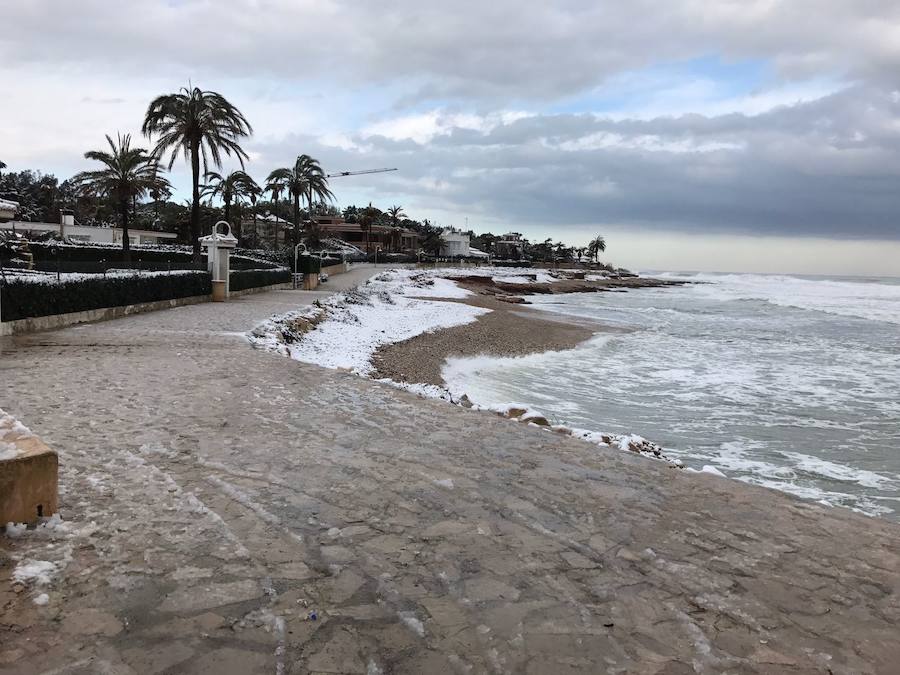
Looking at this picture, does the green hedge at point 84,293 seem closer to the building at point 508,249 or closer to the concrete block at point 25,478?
the concrete block at point 25,478

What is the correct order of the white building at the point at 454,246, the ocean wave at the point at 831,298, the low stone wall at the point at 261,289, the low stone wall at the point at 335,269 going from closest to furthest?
the low stone wall at the point at 261,289 < the ocean wave at the point at 831,298 < the low stone wall at the point at 335,269 < the white building at the point at 454,246

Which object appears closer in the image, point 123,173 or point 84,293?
point 84,293

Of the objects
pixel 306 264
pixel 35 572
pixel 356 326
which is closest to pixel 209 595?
pixel 35 572

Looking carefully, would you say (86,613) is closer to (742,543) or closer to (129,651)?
(129,651)

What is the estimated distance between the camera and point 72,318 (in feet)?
45.6

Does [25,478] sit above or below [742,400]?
above

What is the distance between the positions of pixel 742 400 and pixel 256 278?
21.5 m

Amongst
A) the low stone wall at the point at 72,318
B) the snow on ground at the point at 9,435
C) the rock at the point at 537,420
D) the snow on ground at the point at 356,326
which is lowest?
the snow on ground at the point at 356,326

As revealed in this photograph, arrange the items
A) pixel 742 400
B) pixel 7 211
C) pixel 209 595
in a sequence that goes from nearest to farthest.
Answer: pixel 209 595
pixel 7 211
pixel 742 400

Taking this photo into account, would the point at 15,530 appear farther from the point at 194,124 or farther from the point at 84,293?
the point at 194,124

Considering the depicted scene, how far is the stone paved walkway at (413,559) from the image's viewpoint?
9.56ft

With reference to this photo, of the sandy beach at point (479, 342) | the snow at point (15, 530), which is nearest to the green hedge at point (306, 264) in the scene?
the sandy beach at point (479, 342)

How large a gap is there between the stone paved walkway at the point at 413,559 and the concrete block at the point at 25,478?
0.19 meters

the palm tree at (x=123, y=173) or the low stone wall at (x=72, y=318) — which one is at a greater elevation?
the palm tree at (x=123, y=173)
